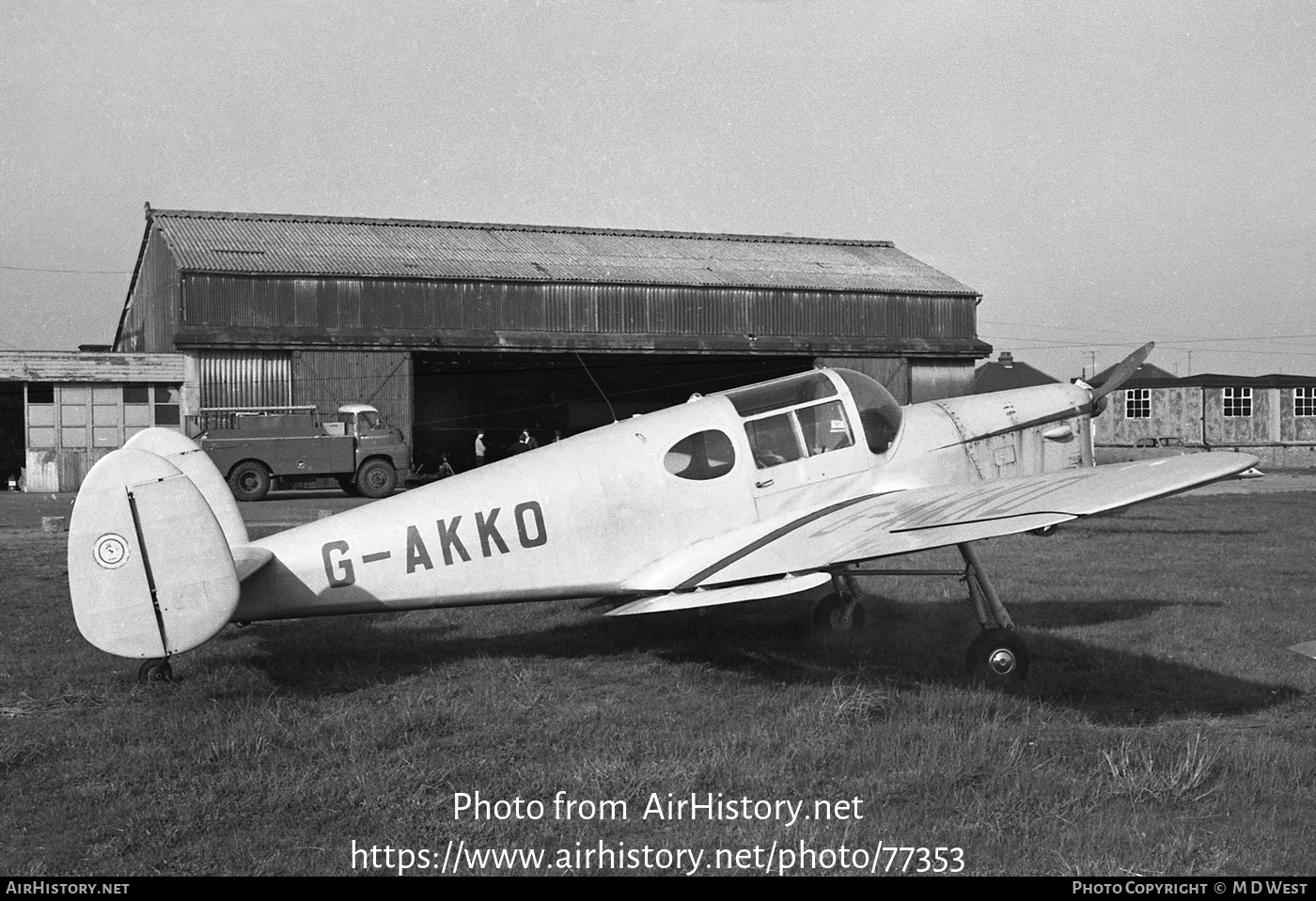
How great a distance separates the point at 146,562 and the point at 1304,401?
54508 mm

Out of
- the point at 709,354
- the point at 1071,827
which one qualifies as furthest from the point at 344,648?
the point at 709,354

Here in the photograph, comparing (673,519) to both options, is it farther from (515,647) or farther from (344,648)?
(344,648)

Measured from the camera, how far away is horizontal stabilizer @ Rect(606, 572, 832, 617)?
672cm

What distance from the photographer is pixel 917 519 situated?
6.98 meters

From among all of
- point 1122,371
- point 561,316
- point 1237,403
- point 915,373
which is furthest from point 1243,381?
point 1122,371

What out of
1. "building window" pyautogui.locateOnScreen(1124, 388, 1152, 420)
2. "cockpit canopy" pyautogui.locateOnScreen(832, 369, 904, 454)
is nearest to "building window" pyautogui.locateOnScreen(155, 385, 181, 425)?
"cockpit canopy" pyautogui.locateOnScreen(832, 369, 904, 454)

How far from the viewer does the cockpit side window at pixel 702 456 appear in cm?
794

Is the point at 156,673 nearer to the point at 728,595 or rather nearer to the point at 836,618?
the point at 728,595

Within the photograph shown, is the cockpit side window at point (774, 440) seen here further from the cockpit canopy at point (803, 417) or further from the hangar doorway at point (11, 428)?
the hangar doorway at point (11, 428)

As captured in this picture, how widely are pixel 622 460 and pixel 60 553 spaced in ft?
34.6

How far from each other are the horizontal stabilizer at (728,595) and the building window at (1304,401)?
2023 inches

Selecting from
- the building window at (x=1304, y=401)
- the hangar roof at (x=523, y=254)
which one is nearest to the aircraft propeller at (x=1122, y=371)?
the hangar roof at (x=523, y=254)

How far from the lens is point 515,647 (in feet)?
28.8

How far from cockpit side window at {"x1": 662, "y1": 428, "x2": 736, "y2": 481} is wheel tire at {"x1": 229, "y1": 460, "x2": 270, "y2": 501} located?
2069 centimetres
